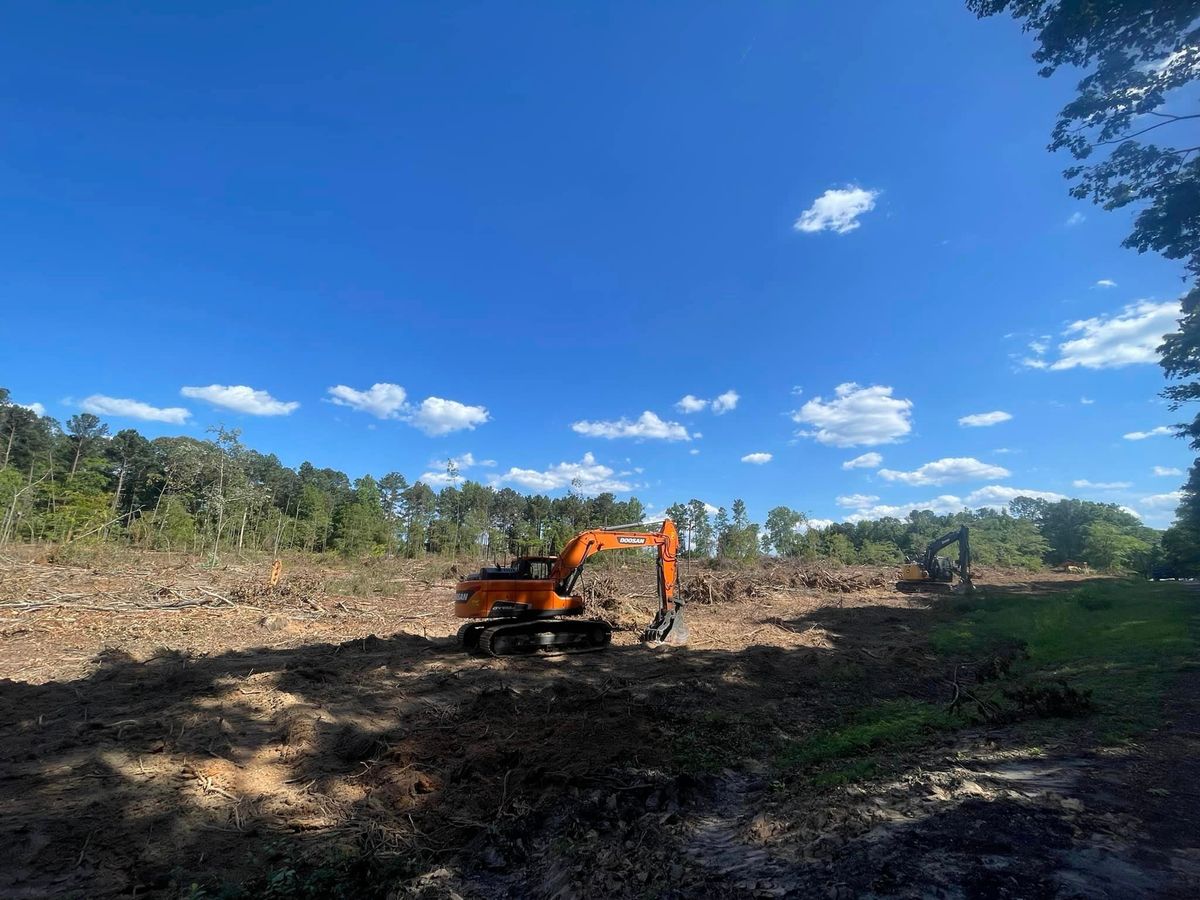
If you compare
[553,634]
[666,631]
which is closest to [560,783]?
[553,634]

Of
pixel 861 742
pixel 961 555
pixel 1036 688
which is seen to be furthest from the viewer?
pixel 961 555

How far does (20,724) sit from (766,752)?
892 centimetres

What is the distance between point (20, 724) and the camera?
21.5 ft

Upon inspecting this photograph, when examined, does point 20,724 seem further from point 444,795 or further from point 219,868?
point 444,795

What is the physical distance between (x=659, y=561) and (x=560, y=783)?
7.24 m

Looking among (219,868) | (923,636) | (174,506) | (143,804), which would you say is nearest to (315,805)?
(219,868)

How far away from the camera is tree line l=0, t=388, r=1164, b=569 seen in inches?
1149

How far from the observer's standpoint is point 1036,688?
6.48 meters

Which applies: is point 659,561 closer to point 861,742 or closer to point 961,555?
point 861,742

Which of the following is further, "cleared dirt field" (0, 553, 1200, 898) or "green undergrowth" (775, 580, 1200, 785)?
"green undergrowth" (775, 580, 1200, 785)

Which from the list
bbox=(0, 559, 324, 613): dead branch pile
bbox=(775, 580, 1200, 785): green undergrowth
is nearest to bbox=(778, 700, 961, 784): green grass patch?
bbox=(775, 580, 1200, 785): green undergrowth

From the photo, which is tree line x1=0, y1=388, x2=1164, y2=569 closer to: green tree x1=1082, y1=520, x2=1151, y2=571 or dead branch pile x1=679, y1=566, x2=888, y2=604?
green tree x1=1082, y1=520, x2=1151, y2=571

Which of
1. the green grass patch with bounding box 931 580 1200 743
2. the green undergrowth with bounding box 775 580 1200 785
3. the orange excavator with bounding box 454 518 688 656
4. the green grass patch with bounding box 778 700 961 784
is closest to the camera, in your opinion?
the green grass patch with bounding box 778 700 961 784

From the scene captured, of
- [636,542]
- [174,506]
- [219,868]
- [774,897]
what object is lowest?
[219,868]
